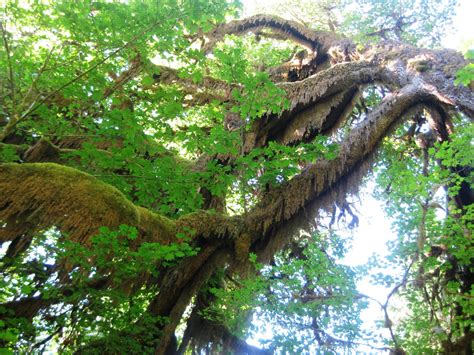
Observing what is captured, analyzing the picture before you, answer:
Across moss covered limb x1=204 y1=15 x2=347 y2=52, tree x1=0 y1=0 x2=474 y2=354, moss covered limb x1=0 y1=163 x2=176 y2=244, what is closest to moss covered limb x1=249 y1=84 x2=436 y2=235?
tree x1=0 y1=0 x2=474 y2=354

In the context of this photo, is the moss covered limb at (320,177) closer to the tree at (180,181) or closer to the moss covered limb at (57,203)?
the tree at (180,181)

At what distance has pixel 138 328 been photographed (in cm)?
513

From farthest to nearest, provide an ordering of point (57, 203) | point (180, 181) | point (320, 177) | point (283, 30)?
point (283, 30) → point (320, 177) → point (180, 181) → point (57, 203)

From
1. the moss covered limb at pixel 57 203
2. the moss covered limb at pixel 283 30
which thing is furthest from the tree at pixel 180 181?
the moss covered limb at pixel 283 30

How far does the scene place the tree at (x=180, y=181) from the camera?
4027 mm

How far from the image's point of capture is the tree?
4027 mm

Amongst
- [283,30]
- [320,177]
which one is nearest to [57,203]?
[320,177]

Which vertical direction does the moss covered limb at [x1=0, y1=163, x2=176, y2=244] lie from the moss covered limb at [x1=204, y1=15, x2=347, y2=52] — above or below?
below

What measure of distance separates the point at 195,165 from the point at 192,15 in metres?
3.95

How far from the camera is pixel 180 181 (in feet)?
15.6

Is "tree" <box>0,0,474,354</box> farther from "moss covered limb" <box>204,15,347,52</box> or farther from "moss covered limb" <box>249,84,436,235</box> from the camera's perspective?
"moss covered limb" <box>204,15,347,52</box>

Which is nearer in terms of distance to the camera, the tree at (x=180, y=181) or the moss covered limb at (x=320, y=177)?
the tree at (x=180, y=181)

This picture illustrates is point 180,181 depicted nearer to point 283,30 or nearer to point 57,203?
point 57,203

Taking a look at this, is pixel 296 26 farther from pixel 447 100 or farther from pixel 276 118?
pixel 447 100
